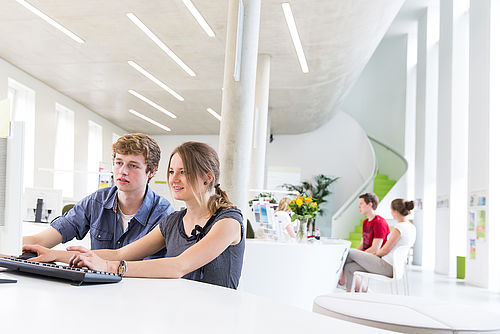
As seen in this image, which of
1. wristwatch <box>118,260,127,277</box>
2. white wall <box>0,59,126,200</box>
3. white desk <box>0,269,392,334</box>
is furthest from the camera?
white wall <box>0,59,126,200</box>

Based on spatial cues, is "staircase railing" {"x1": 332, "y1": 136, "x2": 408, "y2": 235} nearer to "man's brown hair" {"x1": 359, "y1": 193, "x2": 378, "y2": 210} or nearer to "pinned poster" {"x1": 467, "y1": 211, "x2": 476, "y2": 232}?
"pinned poster" {"x1": 467, "y1": 211, "x2": 476, "y2": 232}

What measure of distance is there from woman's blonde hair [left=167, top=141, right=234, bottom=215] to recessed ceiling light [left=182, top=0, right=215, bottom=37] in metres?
5.44

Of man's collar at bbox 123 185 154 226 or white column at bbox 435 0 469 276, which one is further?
white column at bbox 435 0 469 276

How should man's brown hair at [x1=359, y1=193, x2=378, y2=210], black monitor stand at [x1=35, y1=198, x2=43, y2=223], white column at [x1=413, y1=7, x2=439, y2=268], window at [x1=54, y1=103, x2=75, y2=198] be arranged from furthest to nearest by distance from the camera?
window at [x1=54, y1=103, x2=75, y2=198]
white column at [x1=413, y1=7, x2=439, y2=268]
man's brown hair at [x1=359, y1=193, x2=378, y2=210]
black monitor stand at [x1=35, y1=198, x2=43, y2=223]

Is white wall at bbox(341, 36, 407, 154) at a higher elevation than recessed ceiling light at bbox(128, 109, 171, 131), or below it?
higher

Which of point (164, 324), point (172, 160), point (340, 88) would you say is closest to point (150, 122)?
point (340, 88)

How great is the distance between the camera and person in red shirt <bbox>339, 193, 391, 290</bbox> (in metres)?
5.69

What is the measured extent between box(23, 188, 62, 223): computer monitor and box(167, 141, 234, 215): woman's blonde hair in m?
3.65

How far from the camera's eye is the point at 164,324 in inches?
31.8

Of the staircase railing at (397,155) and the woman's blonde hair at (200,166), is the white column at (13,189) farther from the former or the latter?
the staircase railing at (397,155)

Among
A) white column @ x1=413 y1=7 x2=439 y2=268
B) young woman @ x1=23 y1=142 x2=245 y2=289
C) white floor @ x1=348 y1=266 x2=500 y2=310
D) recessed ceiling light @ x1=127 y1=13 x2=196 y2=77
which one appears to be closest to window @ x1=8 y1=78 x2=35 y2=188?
recessed ceiling light @ x1=127 y1=13 x2=196 y2=77

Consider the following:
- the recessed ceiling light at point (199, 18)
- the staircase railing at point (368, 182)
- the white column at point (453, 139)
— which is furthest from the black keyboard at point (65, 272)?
the white column at point (453, 139)

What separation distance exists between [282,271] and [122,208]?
1.86 m

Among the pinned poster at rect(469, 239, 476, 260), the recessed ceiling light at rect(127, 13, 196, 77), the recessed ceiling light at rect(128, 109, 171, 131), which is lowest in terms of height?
the pinned poster at rect(469, 239, 476, 260)
